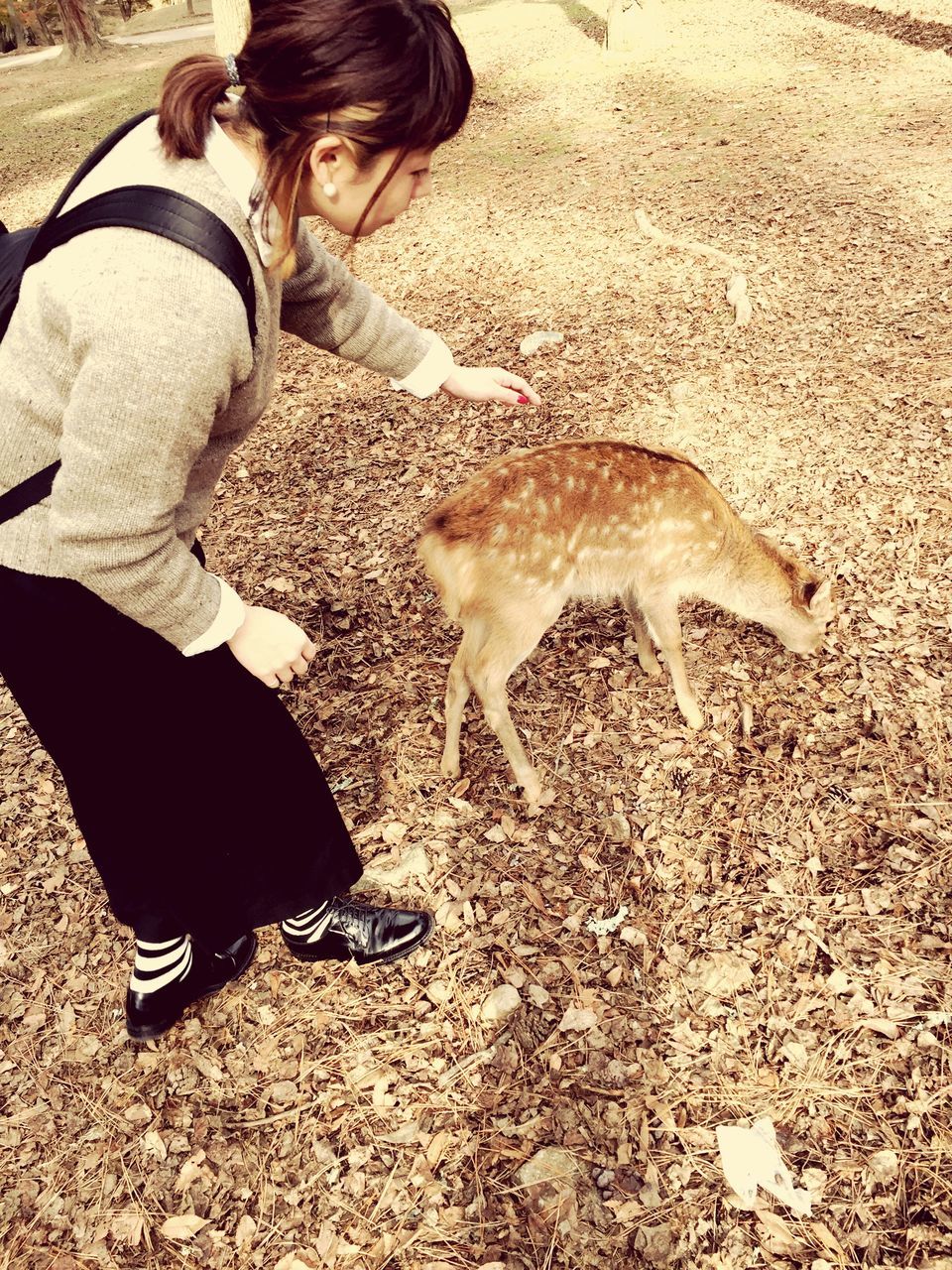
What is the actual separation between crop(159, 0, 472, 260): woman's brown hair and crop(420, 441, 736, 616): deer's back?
5.45 ft

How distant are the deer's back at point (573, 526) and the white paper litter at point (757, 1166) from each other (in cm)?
181

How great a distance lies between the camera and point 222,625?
160 centimetres

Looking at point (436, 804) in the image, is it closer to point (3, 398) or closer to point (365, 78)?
point (3, 398)

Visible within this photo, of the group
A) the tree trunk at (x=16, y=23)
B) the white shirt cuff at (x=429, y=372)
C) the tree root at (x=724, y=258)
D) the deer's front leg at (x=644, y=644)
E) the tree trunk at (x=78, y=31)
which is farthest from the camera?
the tree trunk at (x=16, y=23)

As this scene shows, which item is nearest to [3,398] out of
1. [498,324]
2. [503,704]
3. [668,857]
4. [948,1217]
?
[503,704]

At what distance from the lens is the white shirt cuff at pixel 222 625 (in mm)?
1586

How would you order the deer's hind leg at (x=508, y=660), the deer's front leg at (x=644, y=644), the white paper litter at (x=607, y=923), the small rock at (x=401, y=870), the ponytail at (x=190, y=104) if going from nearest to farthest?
1. the ponytail at (x=190, y=104)
2. the white paper litter at (x=607, y=923)
3. the small rock at (x=401, y=870)
4. the deer's hind leg at (x=508, y=660)
5. the deer's front leg at (x=644, y=644)

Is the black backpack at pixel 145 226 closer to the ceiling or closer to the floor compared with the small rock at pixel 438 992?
closer to the ceiling

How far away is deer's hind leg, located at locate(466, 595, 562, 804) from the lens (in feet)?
10.3

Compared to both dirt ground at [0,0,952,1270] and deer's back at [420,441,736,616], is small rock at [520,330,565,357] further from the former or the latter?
deer's back at [420,441,736,616]

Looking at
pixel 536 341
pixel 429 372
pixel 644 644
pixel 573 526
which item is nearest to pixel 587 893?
pixel 644 644

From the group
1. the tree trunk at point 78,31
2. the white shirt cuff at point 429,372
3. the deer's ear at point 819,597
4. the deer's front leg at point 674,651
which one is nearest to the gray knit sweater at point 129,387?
the white shirt cuff at point 429,372

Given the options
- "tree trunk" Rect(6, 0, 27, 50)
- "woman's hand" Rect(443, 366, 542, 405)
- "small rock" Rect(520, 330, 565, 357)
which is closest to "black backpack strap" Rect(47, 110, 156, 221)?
"woman's hand" Rect(443, 366, 542, 405)

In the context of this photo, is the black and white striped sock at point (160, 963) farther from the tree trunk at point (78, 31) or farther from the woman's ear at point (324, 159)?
the tree trunk at point (78, 31)
